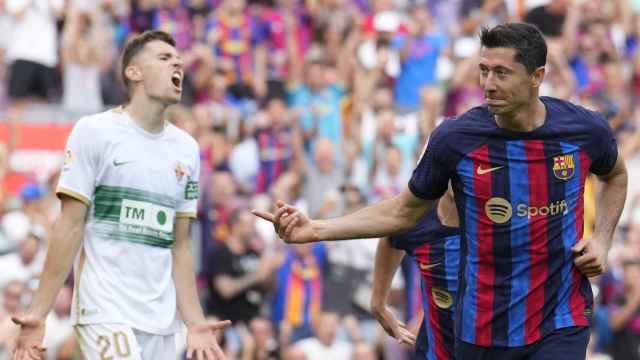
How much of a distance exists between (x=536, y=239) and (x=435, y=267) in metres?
Result: 1.34

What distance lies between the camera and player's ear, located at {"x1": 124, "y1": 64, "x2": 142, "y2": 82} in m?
8.01

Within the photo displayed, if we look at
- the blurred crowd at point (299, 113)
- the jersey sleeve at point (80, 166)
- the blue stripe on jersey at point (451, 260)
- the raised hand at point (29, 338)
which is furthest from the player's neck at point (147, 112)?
the blurred crowd at point (299, 113)

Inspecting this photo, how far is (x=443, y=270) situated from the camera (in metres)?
8.02

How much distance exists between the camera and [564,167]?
6.80 meters

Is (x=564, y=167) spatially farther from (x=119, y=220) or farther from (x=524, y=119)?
(x=119, y=220)

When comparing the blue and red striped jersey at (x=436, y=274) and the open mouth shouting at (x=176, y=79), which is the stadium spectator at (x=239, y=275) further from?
the open mouth shouting at (x=176, y=79)

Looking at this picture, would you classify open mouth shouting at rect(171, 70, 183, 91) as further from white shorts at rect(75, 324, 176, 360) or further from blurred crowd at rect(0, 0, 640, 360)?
blurred crowd at rect(0, 0, 640, 360)

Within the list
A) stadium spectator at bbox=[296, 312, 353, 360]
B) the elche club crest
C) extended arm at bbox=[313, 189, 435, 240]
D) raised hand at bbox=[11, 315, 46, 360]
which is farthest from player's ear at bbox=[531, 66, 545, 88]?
stadium spectator at bbox=[296, 312, 353, 360]

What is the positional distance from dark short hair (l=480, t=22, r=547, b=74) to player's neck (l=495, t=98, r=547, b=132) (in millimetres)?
180

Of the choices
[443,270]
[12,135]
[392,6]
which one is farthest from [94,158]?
[392,6]

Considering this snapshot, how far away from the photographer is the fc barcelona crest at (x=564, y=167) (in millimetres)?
6785

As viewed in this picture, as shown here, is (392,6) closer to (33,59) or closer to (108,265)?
(33,59)

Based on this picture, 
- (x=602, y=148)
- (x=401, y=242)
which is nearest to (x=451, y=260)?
(x=401, y=242)

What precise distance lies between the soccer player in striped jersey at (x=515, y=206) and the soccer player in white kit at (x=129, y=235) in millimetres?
1297
